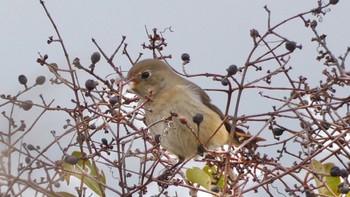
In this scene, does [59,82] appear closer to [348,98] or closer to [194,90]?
[348,98]

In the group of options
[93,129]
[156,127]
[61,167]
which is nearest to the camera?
[61,167]

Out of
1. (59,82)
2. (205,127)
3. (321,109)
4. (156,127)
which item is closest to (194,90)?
(205,127)

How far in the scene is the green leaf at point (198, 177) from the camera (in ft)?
9.12

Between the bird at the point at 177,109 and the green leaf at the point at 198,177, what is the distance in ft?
2.24

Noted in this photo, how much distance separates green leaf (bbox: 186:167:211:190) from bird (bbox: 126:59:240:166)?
2.24ft

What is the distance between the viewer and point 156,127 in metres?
3.52

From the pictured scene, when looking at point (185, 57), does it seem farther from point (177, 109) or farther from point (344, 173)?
point (344, 173)

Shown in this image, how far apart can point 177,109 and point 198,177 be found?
39.2 inches

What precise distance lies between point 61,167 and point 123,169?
1.12 ft

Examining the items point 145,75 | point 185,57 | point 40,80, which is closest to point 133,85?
point 145,75

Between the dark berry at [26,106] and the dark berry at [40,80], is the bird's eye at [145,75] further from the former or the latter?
the dark berry at [26,106]

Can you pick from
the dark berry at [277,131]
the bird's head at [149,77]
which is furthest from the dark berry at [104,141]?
the bird's head at [149,77]

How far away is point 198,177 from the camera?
2797 millimetres

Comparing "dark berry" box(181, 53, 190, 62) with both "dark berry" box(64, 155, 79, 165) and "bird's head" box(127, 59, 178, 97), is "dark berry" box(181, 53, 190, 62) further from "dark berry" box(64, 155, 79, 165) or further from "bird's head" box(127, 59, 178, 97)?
"dark berry" box(64, 155, 79, 165)
